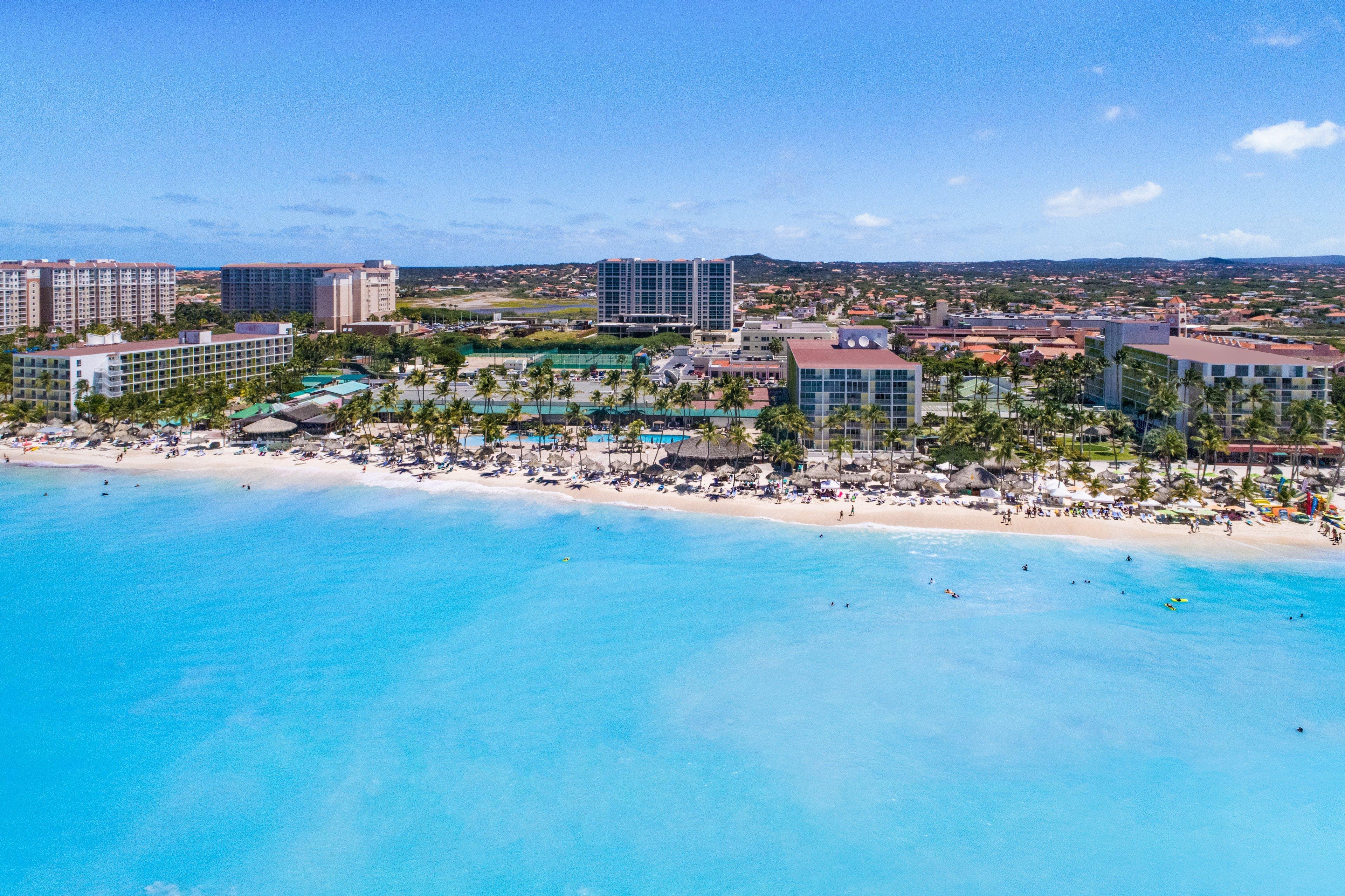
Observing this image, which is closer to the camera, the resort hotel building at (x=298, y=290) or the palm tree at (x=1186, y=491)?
the palm tree at (x=1186, y=491)

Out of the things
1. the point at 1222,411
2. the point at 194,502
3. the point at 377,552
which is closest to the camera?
the point at 377,552

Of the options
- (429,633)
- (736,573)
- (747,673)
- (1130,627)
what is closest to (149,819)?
(429,633)

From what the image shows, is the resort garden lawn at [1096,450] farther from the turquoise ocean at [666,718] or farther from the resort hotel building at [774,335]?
the resort hotel building at [774,335]

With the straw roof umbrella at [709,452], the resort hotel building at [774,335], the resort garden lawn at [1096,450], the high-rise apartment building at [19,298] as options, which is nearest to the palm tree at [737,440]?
the straw roof umbrella at [709,452]

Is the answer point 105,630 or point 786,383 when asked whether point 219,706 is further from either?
point 786,383

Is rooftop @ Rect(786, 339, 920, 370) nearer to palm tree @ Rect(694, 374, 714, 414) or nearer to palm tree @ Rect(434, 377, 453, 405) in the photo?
palm tree @ Rect(694, 374, 714, 414)

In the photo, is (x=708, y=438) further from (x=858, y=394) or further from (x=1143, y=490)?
(x=1143, y=490)
